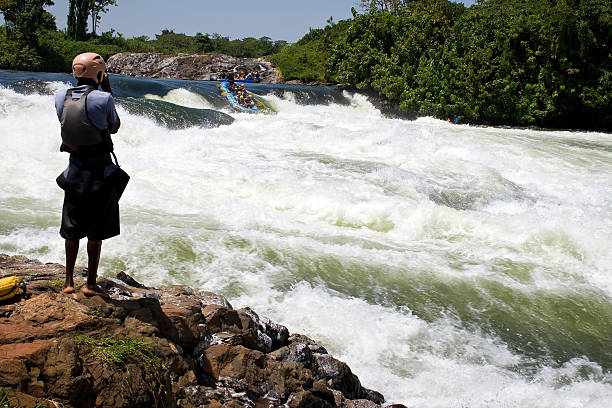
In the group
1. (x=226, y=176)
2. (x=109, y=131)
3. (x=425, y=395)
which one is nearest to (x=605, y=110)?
(x=226, y=176)

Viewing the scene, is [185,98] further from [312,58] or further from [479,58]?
Result: [312,58]

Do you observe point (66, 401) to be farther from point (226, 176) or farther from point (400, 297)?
point (226, 176)

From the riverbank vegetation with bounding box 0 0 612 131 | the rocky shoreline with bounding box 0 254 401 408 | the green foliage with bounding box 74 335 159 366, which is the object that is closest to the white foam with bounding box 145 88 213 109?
the riverbank vegetation with bounding box 0 0 612 131

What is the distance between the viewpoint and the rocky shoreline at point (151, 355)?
2135 mm

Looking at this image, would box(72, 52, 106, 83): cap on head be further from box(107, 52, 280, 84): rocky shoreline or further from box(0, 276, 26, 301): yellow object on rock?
box(107, 52, 280, 84): rocky shoreline

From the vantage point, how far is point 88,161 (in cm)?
279

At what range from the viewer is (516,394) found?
3.89 meters

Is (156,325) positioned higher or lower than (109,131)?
lower

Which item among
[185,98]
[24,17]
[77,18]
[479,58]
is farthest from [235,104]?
[77,18]

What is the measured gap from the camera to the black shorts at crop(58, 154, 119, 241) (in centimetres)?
279

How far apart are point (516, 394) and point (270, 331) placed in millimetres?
1908

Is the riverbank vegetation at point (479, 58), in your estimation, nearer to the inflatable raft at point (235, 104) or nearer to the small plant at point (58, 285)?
the inflatable raft at point (235, 104)

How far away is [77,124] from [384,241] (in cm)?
478

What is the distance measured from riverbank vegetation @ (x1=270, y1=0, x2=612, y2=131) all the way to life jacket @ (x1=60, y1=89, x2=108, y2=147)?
1964 centimetres
